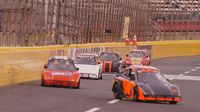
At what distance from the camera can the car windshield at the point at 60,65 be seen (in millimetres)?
26833

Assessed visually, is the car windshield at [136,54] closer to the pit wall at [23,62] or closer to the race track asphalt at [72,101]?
the pit wall at [23,62]

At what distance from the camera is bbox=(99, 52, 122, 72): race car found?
130 feet

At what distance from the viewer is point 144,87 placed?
20859mm

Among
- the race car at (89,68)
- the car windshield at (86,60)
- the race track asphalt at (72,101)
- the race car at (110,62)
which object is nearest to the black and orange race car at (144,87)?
the race track asphalt at (72,101)

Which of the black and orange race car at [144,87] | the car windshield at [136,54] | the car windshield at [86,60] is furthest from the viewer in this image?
the car windshield at [136,54]

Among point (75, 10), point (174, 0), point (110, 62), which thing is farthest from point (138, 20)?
point (110, 62)

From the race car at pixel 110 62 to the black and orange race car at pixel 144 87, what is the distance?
1725 cm

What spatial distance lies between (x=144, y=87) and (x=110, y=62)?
18.8 m

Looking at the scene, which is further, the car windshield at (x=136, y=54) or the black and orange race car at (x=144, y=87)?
the car windshield at (x=136, y=54)

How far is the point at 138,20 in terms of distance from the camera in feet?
245

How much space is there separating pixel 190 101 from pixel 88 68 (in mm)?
10830

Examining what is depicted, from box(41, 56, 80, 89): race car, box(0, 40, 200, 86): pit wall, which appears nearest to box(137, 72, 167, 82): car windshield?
box(41, 56, 80, 89): race car

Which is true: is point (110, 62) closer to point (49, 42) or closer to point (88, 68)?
point (88, 68)

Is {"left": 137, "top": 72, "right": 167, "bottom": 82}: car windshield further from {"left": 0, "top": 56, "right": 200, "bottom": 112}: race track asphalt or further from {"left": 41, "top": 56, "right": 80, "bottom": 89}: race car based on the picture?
{"left": 41, "top": 56, "right": 80, "bottom": 89}: race car
